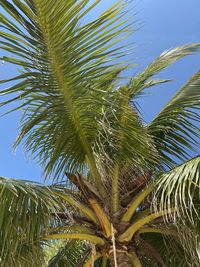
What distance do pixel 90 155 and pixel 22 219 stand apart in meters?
1.17

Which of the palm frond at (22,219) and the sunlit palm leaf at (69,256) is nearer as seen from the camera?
the palm frond at (22,219)

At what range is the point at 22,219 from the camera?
4.42m

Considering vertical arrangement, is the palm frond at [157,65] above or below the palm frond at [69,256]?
above

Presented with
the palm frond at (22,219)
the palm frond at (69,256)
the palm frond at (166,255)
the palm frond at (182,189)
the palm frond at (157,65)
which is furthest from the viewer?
the palm frond at (69,256)

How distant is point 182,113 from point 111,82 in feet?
3.91

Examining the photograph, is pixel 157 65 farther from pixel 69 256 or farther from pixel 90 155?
pixel 69 256

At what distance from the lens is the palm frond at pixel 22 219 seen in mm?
4344

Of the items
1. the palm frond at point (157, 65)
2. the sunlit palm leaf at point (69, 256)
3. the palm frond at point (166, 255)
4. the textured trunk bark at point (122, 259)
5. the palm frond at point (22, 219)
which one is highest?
the palm frond at point (157, 65)

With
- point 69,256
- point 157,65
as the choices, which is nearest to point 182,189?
point 157,65

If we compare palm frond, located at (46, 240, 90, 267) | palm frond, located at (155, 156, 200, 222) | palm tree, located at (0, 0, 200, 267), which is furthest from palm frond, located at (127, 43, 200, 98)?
palm frond, located at (46, 240, 90, 267)

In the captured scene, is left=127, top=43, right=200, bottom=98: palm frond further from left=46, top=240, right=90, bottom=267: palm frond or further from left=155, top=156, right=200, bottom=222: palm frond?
left=46, top=240, right=90, bottom=267: palm frond

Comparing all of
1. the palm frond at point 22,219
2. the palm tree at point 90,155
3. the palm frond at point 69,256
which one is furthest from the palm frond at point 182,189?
the palm frond at point 69,256

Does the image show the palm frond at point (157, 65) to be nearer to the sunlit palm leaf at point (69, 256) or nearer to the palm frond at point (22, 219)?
the palm frond at point (22, 219)

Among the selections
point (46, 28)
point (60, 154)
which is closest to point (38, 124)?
point (60, 154)
